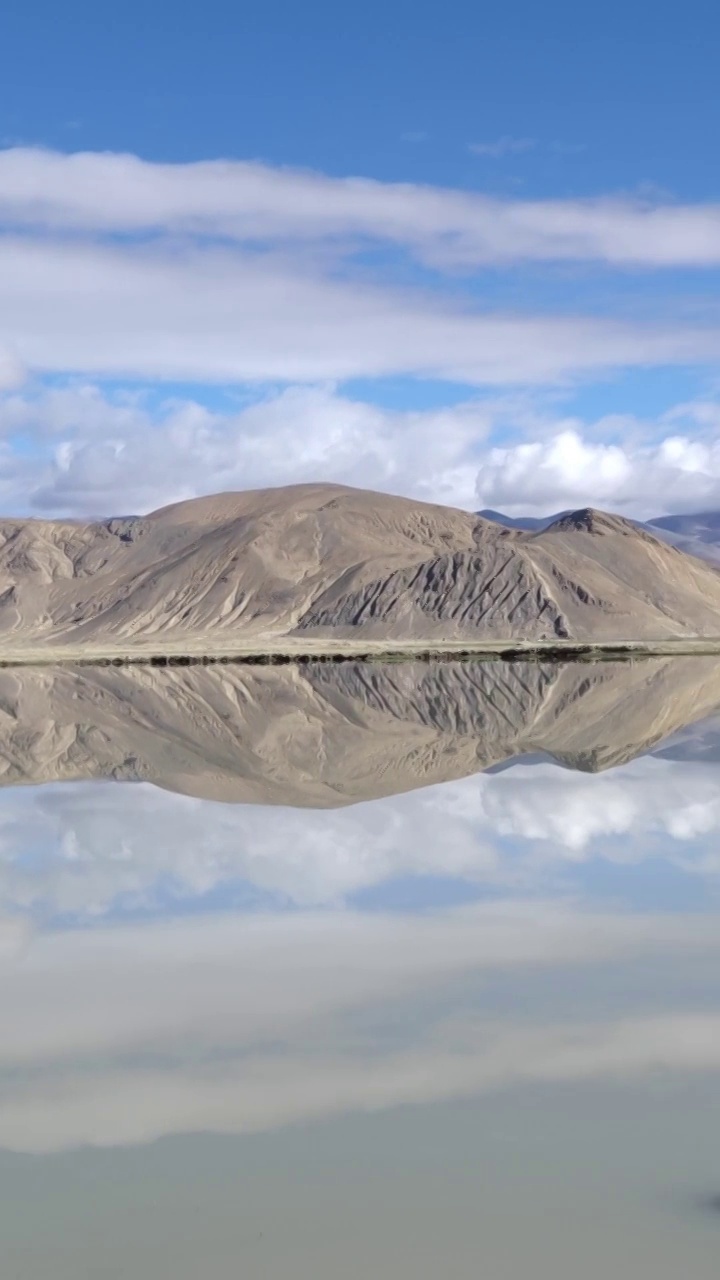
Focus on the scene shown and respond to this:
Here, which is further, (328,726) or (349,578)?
(349,578)

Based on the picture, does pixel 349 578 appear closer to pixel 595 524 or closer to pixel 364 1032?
pixel 595 524

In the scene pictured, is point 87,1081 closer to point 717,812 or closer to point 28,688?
point 717,812

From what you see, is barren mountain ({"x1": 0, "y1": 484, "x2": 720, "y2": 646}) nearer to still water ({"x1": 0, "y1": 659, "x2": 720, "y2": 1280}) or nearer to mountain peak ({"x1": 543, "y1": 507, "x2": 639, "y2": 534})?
mountain peak ({"x1": 543, "y1": 507, "x2": 639, "y2": 534})

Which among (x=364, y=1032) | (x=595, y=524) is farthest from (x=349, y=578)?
(x=364, y=1032)

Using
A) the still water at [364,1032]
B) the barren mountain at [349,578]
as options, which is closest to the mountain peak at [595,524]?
the barren mountain at [349,578]

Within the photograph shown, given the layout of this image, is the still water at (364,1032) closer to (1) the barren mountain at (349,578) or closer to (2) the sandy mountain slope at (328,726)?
(2) the sandy mountain slope at (328,726)

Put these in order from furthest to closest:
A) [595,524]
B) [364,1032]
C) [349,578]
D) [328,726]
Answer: [595,524]
[349,578]
[328,726]
[364,1032]

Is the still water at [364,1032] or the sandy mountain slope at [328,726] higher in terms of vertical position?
the still water at [364,1032]
